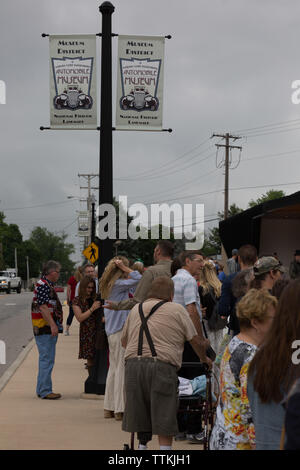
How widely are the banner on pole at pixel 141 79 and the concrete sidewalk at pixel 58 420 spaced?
4.32 m

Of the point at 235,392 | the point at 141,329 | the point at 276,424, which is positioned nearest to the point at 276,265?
the point at 141,329

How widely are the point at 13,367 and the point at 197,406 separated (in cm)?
824

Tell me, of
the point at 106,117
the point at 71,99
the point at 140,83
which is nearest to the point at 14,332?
the point at 106,117

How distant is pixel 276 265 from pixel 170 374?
1.34 metres

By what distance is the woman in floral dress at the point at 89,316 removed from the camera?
10891 millimetres

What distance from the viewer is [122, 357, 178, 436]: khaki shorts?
6078 mm

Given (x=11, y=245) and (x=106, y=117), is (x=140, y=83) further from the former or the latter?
(x=11, y=245)

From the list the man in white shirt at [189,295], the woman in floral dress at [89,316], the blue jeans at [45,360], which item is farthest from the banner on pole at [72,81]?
the man in white shirt at [189,295]

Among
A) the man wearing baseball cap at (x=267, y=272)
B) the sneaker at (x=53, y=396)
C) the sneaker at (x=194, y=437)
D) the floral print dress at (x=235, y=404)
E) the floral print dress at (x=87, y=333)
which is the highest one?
the man wearing baseball cap at (x=267, y=272)

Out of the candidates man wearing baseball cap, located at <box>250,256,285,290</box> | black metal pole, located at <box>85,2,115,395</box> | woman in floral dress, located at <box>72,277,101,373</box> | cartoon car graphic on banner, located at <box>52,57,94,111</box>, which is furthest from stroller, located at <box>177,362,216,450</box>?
cartoon car graphic on banner, located at <box>52,57,94,111</box>

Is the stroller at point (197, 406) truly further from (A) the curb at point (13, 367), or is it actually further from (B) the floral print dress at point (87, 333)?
(A) the curb at point (13, 367)

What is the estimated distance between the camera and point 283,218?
792 inches

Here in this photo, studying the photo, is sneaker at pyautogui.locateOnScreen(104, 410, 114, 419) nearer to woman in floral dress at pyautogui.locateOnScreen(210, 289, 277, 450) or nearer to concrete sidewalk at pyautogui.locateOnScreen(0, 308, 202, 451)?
concrete sidewalk at pyautogui.locateOnScreen(0, 308, 202, 451)
